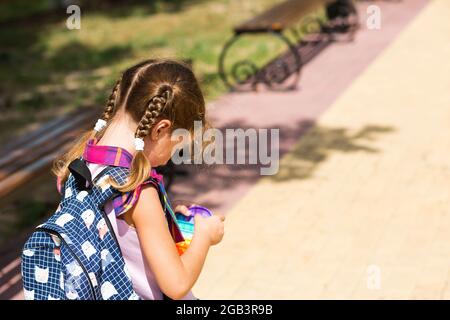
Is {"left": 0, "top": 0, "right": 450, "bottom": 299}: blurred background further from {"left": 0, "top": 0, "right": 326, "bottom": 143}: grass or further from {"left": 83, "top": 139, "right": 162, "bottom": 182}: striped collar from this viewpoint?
{"left": 83, "top": 139, "right": 162, "bottom": 182}: striped collar

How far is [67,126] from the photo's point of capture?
5648 mm

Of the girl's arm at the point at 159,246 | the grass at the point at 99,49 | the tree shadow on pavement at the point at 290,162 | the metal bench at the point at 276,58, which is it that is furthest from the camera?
the grass at the point at 99,49

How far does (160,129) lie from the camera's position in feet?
7.63

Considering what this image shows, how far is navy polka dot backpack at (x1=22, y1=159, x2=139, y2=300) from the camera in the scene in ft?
7.32

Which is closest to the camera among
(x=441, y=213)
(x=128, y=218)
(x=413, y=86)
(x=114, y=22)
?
(x=128, y=218)

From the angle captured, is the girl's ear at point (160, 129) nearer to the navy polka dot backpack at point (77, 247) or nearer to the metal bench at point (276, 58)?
the navy polka dot backpack at point (77, 247)

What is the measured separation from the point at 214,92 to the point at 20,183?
433 cm

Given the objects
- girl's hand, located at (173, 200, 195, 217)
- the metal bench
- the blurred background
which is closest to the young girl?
girl's hand, located at (173, 200, 195, 217)

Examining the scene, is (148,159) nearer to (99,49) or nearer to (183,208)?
(183,208)

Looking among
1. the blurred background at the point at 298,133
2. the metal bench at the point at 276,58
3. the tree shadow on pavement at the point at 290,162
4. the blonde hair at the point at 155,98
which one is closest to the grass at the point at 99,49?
the blurred background at the point at 298,133

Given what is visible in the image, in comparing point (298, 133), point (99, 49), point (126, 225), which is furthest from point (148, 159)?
point (99, 49)

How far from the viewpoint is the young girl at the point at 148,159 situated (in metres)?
2.22

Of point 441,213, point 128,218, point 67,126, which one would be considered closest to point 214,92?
point 67,126
